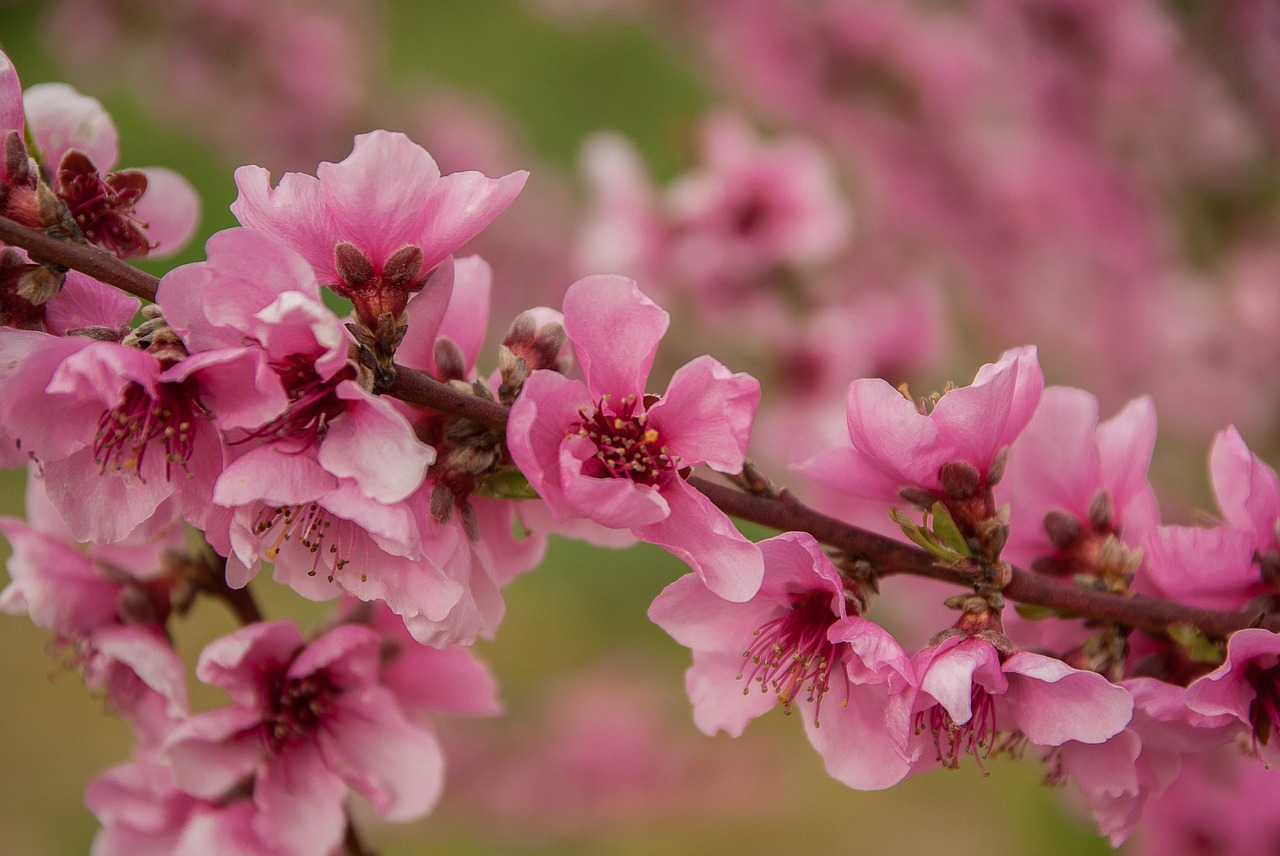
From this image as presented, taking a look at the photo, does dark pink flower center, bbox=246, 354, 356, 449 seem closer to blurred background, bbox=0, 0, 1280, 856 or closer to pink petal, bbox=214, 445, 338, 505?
pink petal, bbox=214, 445, 338, 505

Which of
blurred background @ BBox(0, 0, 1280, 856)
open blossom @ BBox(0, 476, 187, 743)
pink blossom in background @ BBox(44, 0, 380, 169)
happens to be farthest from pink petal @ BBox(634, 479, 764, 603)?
pink blossom in background @ BBox(44, 0, 380, 169)

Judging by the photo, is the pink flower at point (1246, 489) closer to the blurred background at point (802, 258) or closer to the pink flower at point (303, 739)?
the pink flower at point (303, 739)

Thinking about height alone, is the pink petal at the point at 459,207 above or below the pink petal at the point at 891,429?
above

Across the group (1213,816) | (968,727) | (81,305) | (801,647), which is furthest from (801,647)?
(1213,816)

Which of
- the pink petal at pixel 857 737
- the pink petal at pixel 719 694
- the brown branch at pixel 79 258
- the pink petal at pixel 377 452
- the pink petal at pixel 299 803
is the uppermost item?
the brown branch at pixel 79 258

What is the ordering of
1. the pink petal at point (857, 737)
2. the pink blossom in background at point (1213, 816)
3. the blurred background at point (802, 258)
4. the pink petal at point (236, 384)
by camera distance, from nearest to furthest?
1. the pink petal at point (236, 384)
2. the pink petal at point (857, 737)
3. the pink blossom in background at point (1213, 816)
4. the blurred background at point (802, 258)

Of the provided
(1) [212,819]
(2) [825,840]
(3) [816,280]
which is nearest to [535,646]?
(2) [825,840]

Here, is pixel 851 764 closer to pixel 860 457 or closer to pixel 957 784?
pixel 860 457

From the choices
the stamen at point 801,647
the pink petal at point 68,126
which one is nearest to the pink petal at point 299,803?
the stamen at point 801,647

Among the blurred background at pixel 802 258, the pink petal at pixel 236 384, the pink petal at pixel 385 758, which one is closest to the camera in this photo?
the pink petal at pixel 236 384
